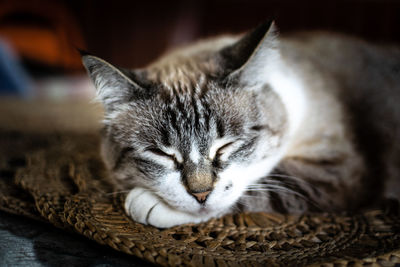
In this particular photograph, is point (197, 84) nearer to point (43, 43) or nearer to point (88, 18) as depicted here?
point (88, 18)

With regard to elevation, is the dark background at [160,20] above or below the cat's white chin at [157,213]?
above

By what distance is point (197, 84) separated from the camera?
1238 mm

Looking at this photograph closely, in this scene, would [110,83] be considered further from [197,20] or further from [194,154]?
[197,20]

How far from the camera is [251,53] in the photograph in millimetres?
1127

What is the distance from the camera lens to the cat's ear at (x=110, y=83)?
→ 3.66 ft

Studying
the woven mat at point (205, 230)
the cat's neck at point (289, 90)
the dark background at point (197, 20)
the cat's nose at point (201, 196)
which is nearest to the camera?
the woven mat at point (205, 230)

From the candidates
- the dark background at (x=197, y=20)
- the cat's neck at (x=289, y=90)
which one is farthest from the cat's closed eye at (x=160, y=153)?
the dark background at (x=197, y=20)

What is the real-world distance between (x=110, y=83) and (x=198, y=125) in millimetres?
377

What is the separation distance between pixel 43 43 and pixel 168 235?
5060mm

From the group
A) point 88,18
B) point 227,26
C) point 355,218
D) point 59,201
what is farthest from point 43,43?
point 355,218

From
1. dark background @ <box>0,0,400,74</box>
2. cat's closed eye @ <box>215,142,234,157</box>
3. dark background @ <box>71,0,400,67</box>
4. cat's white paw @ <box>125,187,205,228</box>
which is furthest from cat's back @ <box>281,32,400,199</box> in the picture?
dark background @ <box>0,0,400,74</box>

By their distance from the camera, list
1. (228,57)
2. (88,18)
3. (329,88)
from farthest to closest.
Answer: (88,18)
(329,88)
(228,57)

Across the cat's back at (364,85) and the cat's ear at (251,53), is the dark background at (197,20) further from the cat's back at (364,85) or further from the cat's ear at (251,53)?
the cat's ear at (251,53)

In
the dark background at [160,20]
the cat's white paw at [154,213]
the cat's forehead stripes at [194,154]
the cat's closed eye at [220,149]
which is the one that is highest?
the dark background at [160,20]
